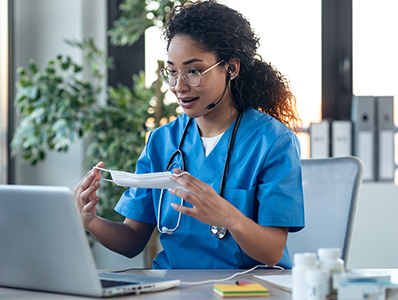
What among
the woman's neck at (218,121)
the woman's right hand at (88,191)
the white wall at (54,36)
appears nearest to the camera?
the woman's right hand at (88,191)

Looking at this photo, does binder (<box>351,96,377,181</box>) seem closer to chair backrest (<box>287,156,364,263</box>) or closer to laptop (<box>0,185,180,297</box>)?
chair backrest (<box>287,156,364,263</box>)

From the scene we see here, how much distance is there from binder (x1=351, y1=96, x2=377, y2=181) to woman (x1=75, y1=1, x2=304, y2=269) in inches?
47.7

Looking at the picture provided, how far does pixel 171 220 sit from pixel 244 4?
187 centimetres

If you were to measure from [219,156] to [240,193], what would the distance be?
0.13 meters

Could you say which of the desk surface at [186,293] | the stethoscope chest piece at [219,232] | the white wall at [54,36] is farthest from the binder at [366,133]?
the desk surface at [186,293]

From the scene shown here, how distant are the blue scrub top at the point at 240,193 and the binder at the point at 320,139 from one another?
A: 1360 millimetres

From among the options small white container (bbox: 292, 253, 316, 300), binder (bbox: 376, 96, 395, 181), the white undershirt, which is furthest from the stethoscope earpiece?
binder (bbox: 376, 96, 395, 181)

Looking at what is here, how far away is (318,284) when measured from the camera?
889 mm

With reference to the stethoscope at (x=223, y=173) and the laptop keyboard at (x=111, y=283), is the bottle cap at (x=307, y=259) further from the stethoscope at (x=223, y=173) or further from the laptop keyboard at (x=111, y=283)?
the stethoscope at (x=223, y=173)

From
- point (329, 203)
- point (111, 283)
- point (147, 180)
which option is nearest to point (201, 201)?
point (147, 180)

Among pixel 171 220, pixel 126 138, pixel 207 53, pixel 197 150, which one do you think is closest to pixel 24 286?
pixel 171 220

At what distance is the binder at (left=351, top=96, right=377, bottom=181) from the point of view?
2.76 metres

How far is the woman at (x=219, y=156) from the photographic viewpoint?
4.37 feet

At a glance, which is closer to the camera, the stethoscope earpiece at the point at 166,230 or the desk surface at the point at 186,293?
the desk surface at the point at 186,293
